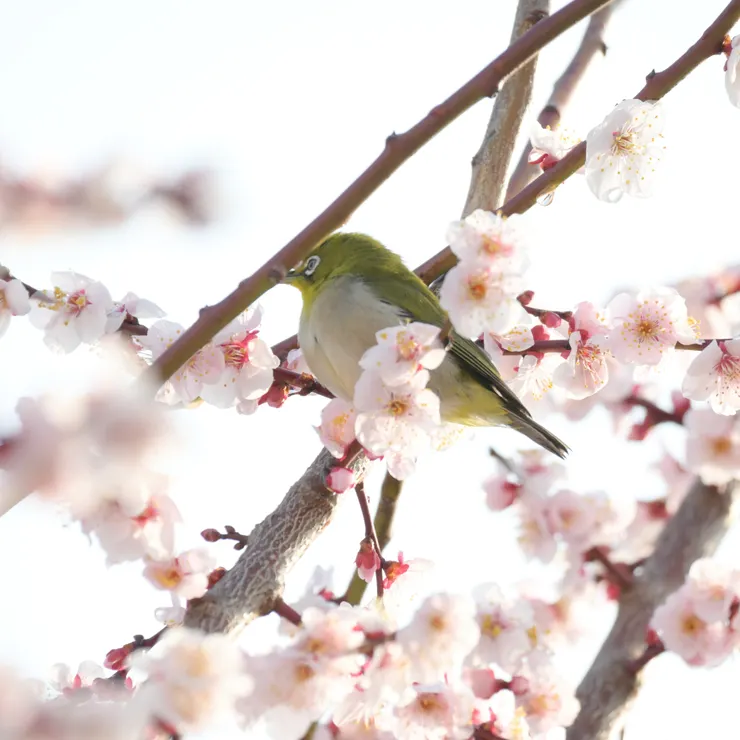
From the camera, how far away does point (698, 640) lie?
304 cm

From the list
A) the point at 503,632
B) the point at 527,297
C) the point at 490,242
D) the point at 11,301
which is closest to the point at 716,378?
the point at 527,297

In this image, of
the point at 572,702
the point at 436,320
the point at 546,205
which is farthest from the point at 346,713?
the point at 546,205

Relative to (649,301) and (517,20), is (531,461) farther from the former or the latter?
(517,20)

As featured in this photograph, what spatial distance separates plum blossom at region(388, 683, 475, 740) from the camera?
2250mm

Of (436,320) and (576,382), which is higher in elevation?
(436,320)

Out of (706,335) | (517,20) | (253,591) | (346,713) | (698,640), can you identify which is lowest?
(698,640)

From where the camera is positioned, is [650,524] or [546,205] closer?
[546,205]

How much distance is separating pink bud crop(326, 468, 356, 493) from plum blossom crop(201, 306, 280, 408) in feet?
1.06

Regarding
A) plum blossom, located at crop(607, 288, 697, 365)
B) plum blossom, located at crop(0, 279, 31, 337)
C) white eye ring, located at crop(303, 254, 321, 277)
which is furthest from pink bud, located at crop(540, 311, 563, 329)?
plum blossom, located at crop(0, 279, 31, 337)

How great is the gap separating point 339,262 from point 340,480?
4.51 ft

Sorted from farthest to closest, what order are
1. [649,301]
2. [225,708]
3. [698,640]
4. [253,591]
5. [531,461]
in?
[531,461]
[698,640]
[649,301]
[253,591]
[225,708]

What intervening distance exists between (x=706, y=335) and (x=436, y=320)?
1232 mm

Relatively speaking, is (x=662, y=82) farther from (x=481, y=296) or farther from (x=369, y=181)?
(x=369, y=181)

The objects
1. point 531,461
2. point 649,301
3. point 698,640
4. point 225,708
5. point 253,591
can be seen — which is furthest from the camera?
point 531,461
